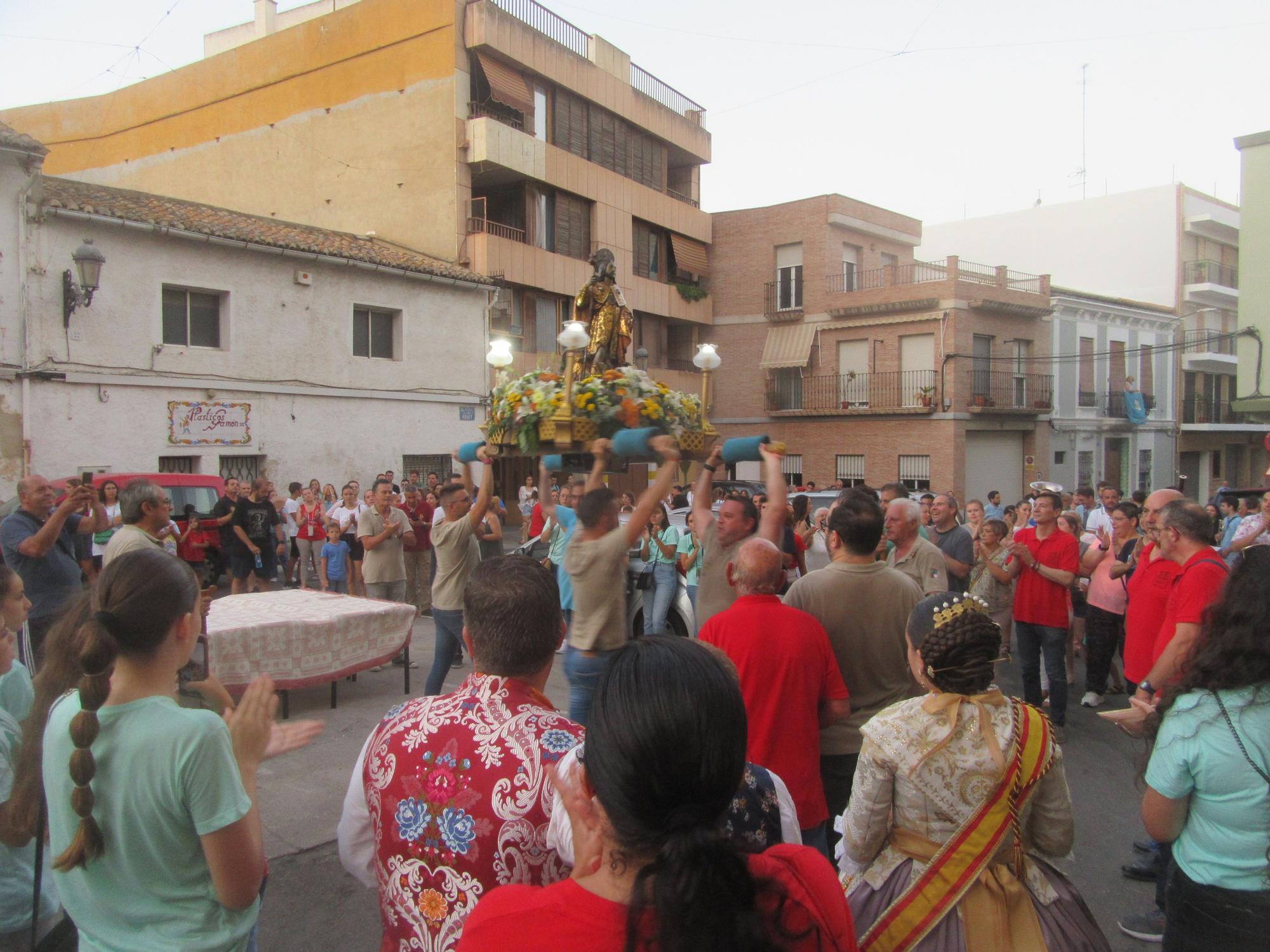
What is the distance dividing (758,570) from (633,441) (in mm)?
1088

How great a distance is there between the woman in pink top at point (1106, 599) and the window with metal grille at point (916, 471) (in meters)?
19.2

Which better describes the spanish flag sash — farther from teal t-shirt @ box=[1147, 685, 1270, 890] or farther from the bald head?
the bald head

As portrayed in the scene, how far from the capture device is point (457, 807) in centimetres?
195

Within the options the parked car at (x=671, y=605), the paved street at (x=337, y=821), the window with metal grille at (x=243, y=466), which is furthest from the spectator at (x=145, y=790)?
the window with metal grille at (x=243, y=466)

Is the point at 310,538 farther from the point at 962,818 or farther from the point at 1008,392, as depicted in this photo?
the point at 1008,392

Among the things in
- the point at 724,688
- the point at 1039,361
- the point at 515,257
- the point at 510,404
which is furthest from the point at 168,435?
the point at 1039,361

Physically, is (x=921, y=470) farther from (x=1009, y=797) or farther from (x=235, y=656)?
(x=1009, y=797)

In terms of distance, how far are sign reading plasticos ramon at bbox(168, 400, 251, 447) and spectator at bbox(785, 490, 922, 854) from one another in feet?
47.4

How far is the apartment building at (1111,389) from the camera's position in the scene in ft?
96.8

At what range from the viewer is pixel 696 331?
1169 inches

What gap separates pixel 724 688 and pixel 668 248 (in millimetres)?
27461

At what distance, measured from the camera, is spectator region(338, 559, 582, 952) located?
1916mm

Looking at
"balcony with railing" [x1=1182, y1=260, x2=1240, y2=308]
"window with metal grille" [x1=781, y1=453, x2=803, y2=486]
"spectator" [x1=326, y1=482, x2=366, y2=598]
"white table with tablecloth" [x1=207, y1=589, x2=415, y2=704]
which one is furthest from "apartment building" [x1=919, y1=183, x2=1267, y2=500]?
"white table with tablecloth" [x1=207, y1=589, x2=415, y2=704]

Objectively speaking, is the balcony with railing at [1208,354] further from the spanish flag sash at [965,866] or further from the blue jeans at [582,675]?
the spanish flag sash at [965,866]
